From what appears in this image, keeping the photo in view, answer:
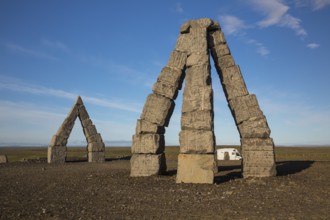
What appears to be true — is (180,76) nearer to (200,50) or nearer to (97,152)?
(200,50)

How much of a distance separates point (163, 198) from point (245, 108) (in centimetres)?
612

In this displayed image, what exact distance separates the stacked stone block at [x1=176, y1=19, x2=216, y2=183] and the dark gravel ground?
0.64 metres

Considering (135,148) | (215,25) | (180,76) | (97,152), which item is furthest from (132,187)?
(97,152)

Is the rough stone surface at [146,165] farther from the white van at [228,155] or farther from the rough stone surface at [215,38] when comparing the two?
the white van at [228,155]

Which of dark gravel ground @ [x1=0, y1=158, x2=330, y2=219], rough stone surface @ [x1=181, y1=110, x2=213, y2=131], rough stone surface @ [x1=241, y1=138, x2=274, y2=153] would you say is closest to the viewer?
dark gravel ground @ [x1=0, y1=158, x2=330, y2=219]

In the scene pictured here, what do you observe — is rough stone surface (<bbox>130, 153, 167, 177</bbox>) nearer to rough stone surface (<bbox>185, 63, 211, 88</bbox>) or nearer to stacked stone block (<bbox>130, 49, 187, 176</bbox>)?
stacked stone block (<bbox>130, 49, 187, 176</bbox>)

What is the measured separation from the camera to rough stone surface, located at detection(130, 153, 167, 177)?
1458 centimetres

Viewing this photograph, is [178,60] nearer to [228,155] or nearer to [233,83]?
[233,83]

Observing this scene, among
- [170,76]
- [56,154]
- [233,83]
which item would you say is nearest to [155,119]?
[170,76]

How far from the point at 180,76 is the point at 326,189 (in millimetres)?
6961

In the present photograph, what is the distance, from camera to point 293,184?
40.3ft

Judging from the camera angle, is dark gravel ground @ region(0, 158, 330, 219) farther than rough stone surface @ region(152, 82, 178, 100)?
No

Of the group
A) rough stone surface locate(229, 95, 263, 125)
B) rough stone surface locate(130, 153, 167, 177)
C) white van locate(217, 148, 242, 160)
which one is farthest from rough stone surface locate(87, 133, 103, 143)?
rough stone surface locate(229, 95, 263, 125)

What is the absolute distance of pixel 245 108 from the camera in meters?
14.6
